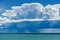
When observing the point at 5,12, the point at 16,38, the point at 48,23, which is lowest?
the point at 16,38

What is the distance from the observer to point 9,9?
3.26 m

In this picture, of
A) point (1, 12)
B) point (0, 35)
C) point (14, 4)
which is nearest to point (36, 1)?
point (14, 4)

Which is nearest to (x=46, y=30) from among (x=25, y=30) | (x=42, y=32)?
(x=42, y=32)

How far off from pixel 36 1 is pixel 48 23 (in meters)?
0.41

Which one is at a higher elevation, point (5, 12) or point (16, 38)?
point (5, 12)

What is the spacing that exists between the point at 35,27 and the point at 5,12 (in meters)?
0.56

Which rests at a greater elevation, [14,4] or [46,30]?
[14,4]

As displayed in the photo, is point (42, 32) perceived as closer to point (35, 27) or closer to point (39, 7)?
point (35, 27)

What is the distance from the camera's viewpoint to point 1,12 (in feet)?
10.7

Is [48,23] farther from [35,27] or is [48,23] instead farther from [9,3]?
[9,3]

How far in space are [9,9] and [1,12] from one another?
14cm

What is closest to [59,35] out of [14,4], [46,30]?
[46,30]

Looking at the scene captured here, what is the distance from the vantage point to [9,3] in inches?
129

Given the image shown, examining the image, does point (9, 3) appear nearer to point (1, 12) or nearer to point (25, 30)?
point (1, 12)
